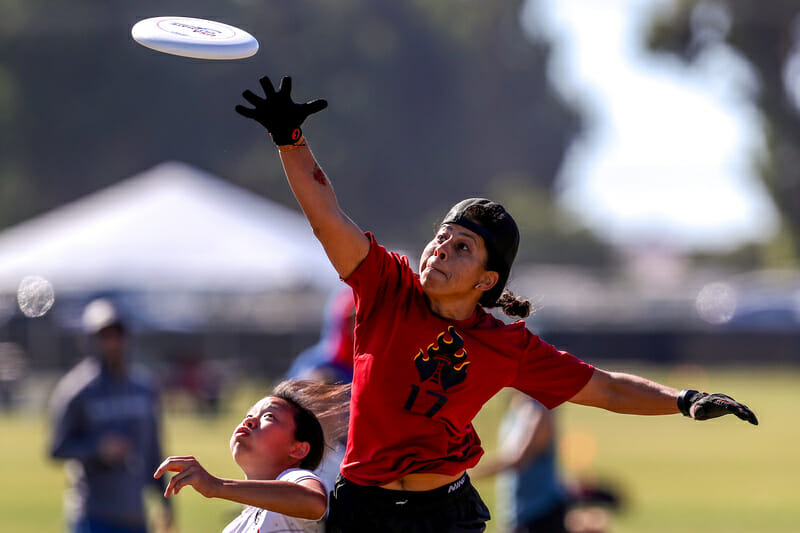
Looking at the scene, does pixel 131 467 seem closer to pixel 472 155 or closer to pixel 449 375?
pixel 449 375

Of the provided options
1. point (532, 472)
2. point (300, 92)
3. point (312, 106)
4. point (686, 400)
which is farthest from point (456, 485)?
point (300, 92)

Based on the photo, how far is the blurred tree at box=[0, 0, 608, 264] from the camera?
71.9 meters

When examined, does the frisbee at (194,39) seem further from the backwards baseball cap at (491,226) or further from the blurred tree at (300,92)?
the blurred tree at (300,92)

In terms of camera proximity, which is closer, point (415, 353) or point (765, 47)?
point (415, 353)

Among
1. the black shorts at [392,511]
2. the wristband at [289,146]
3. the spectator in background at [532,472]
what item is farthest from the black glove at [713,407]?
the spectator in background at [532,472]

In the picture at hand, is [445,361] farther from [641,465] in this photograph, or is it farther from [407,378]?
[641,465]

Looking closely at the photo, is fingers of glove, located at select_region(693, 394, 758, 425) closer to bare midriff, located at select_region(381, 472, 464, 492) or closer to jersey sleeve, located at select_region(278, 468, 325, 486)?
bare midriff, located at select_region(381, 472, 464, 492)

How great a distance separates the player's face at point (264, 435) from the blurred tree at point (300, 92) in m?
50.2

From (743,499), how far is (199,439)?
9505 millimetres

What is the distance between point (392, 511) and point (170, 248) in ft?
80.0

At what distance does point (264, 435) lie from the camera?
15.4ft

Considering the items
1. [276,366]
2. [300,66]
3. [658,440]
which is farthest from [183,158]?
[658,440]

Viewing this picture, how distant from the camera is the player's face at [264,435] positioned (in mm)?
4652

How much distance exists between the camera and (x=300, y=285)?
111ft
